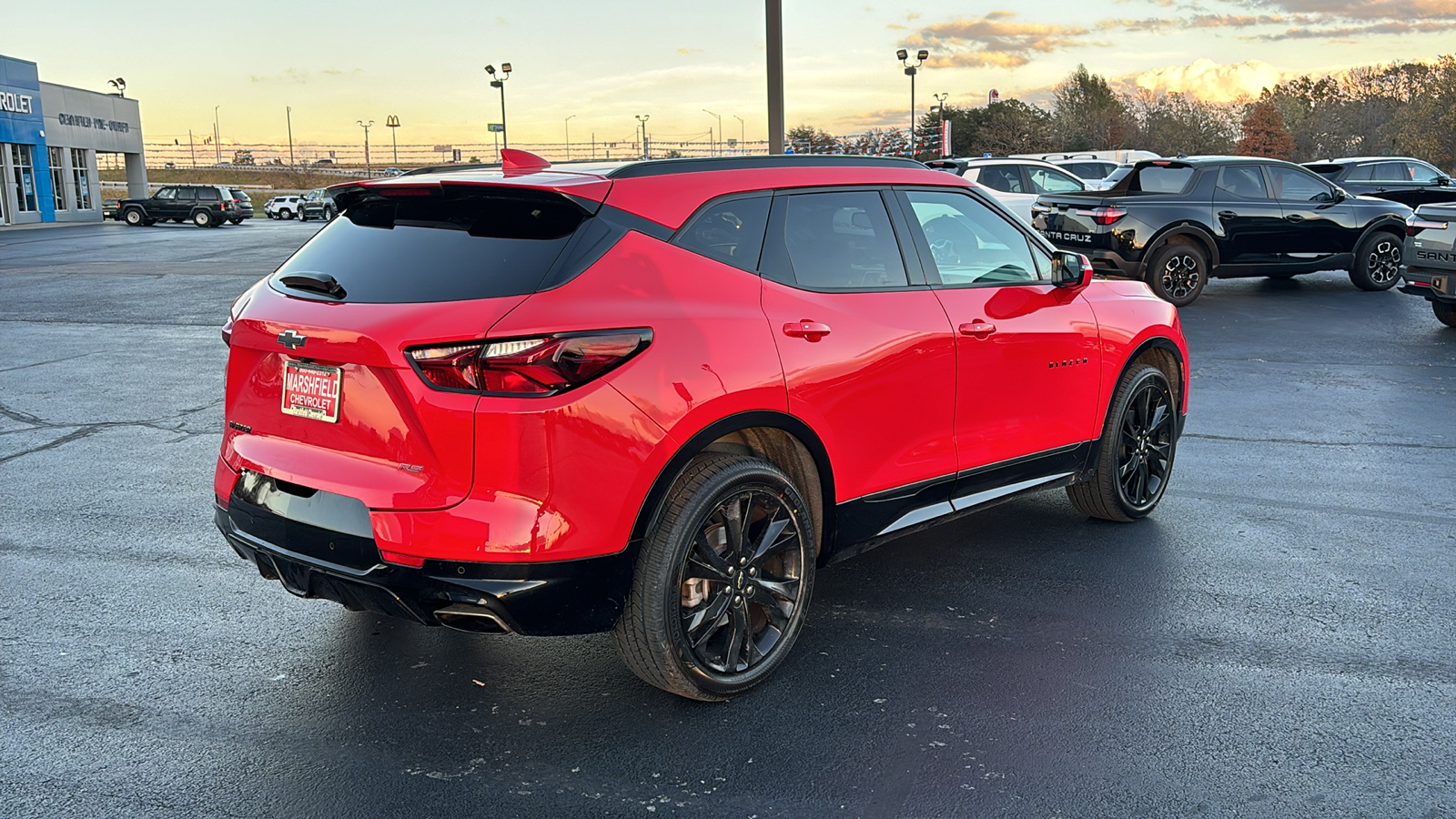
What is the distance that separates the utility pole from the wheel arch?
1012 cm

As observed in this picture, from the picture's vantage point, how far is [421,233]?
143 inches

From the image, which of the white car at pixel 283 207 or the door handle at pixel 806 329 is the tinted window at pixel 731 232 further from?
the white car at pixel 283 207

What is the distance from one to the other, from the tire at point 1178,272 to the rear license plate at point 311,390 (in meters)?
12.8

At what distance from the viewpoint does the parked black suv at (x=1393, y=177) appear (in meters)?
23.6

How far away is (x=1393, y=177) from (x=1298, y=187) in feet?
35.3

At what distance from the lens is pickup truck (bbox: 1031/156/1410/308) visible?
14359 millimetres

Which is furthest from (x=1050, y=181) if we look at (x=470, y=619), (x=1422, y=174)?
(x=470, y=619)

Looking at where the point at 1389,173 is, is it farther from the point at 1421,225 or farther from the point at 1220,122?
the point at 1220,122

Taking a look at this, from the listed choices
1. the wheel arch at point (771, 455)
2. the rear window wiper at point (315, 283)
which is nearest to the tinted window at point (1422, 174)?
the wheel arch at point (771, 455)

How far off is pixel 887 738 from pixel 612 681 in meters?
0.98

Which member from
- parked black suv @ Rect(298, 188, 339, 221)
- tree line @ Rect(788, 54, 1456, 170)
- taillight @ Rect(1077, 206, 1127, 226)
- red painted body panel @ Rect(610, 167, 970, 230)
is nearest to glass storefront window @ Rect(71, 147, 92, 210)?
parked black suv @ Rect(298, 188, 339, 221)

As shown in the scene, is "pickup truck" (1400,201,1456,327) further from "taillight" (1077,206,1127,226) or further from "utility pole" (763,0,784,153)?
"utility pole" (763,0,784,153)

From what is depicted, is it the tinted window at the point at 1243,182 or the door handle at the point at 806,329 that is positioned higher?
the tinted window at the point at 1243,182

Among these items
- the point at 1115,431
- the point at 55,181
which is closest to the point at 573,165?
the point at 1115,431
